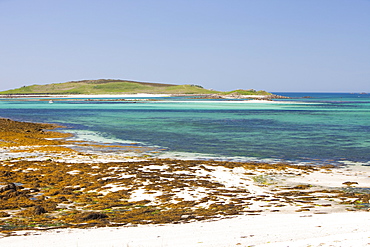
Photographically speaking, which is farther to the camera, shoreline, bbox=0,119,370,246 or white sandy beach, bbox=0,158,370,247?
shoreline, bbox=0,119,370,246

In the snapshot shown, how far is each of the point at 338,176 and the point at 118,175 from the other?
8.03m

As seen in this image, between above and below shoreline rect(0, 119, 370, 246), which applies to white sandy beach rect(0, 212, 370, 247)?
above

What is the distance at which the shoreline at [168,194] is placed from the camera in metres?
9.11

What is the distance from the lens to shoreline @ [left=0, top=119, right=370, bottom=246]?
9109mm

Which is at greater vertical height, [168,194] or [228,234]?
[228,234]

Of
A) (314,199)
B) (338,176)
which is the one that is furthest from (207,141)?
(314,199)

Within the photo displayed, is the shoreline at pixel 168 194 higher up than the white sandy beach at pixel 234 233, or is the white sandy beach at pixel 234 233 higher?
the white sandy beach at pixel 234 233

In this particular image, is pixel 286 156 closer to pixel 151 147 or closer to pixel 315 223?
pixel 151 147

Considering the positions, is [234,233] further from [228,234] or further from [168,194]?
[168,194]

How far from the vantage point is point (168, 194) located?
39.0ft

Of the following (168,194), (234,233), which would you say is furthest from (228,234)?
(168,194)

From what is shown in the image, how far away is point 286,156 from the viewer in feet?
66.3

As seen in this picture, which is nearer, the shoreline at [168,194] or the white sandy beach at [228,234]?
the white sandy beach at [228,234]

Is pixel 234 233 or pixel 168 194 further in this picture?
pixel 168 194
